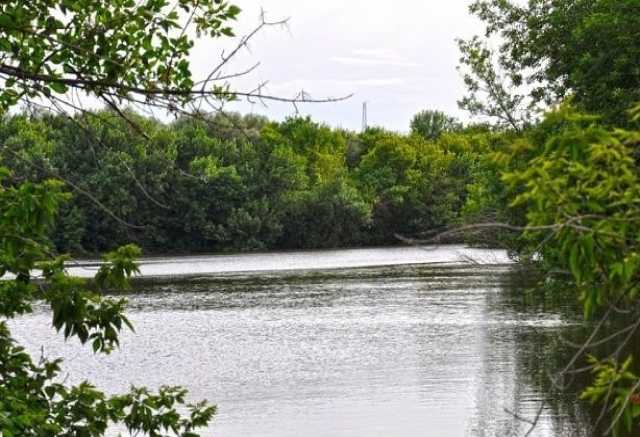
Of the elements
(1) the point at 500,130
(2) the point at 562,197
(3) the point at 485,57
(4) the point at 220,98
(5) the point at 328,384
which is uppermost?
(3) the point at 485,57

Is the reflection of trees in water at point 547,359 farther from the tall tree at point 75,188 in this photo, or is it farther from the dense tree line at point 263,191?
the dense tree line at point 263,191

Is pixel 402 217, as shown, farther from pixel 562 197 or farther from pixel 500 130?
pixel 562 197

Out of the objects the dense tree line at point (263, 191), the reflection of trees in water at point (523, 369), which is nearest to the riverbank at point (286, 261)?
the dense tree line at point (263, 191)

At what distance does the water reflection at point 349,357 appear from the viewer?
20.8 metres

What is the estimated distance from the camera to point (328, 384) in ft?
81.8

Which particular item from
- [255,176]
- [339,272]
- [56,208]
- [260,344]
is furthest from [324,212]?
[56,208]

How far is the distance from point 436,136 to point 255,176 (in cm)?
6470

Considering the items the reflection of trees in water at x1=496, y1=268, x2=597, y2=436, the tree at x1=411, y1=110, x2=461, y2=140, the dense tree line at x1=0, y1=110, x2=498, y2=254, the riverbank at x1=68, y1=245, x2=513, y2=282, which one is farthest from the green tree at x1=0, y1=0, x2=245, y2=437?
the tree at x1=411, y1=110, x2=461, y2=140

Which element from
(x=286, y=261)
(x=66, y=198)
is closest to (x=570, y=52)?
(x=66, y=198)

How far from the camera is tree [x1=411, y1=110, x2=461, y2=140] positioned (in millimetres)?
146500

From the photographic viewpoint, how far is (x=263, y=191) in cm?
8775

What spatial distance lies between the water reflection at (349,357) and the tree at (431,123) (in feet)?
323

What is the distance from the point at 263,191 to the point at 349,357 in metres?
59.3

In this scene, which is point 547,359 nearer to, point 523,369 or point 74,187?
point 523,369
